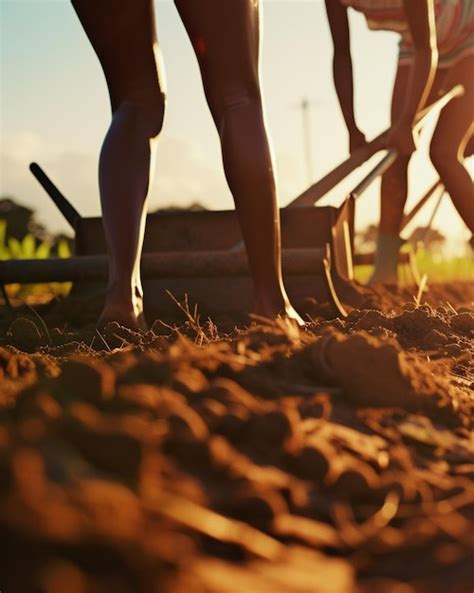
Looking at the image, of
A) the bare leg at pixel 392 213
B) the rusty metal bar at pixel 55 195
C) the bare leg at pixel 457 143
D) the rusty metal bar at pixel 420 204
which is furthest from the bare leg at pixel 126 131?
the rusty metal bar at pixel 420 204

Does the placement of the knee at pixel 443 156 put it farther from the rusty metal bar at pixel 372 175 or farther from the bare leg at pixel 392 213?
the rusty metal bar at pixel 372 175

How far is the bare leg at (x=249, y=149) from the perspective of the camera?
261 centimetres

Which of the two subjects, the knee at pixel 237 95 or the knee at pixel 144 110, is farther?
the knee at pixel 144 110

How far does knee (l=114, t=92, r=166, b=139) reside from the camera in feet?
9.45

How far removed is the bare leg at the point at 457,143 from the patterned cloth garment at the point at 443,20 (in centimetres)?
13

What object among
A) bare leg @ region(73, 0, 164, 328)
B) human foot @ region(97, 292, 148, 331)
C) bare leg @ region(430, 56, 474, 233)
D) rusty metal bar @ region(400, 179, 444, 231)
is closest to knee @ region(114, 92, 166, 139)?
bare leg @ region(73, 0, 164, 328)

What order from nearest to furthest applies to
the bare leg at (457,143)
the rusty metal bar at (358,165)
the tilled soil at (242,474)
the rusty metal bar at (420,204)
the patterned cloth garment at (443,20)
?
the tilled soil at (242,474), the rusty metal bar at (358,165), the patterned cloth garment at (443,20), the bare leg at (457,143), the rusty metal bar at (420,204)

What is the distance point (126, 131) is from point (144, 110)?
0.31 ft

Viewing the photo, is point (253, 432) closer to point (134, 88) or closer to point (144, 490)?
point (144, 490)

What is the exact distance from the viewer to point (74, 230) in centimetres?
525

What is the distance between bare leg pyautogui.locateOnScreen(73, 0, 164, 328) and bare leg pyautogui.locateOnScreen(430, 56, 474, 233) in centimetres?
303

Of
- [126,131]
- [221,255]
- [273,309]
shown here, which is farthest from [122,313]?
[221,255]

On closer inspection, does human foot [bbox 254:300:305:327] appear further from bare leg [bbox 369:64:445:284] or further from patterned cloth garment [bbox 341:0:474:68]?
bare leg [bbox 369:64:445:284]

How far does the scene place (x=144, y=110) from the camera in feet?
9.52
